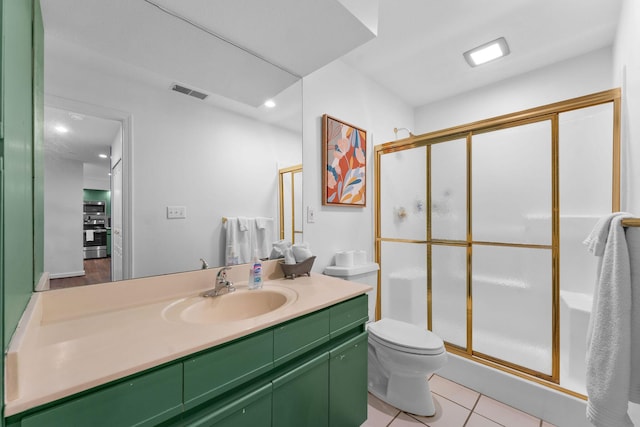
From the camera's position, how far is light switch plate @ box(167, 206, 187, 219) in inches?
49.4

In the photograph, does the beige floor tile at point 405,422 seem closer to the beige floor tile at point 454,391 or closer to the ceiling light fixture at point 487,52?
the beige floor tile at point 454,391

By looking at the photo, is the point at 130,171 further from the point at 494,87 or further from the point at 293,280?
the point at 494,87

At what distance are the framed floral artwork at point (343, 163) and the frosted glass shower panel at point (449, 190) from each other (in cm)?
60

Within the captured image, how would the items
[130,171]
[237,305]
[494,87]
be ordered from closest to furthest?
[130,171] → [237,305] → [494,87]

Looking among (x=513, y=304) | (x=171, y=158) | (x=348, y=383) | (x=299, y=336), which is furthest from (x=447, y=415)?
(x=171, y=158)

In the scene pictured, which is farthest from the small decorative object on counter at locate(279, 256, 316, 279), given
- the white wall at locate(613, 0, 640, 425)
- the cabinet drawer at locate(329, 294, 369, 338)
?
the white wall at locate(613, 0, 640, 425)

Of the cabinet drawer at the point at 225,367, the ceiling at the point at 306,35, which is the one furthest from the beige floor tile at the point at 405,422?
the ceiling at the point at 306,35

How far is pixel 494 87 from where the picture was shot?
8.17ft

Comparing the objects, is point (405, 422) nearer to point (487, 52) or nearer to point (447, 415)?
point (447, 415)

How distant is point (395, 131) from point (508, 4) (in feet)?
3.88

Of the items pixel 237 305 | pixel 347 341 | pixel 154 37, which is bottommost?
pixel 347 341

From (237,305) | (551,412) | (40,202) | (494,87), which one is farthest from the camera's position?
(494,87)

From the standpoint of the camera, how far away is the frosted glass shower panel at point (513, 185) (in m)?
1.74

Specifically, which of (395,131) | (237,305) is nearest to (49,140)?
(237,305)
